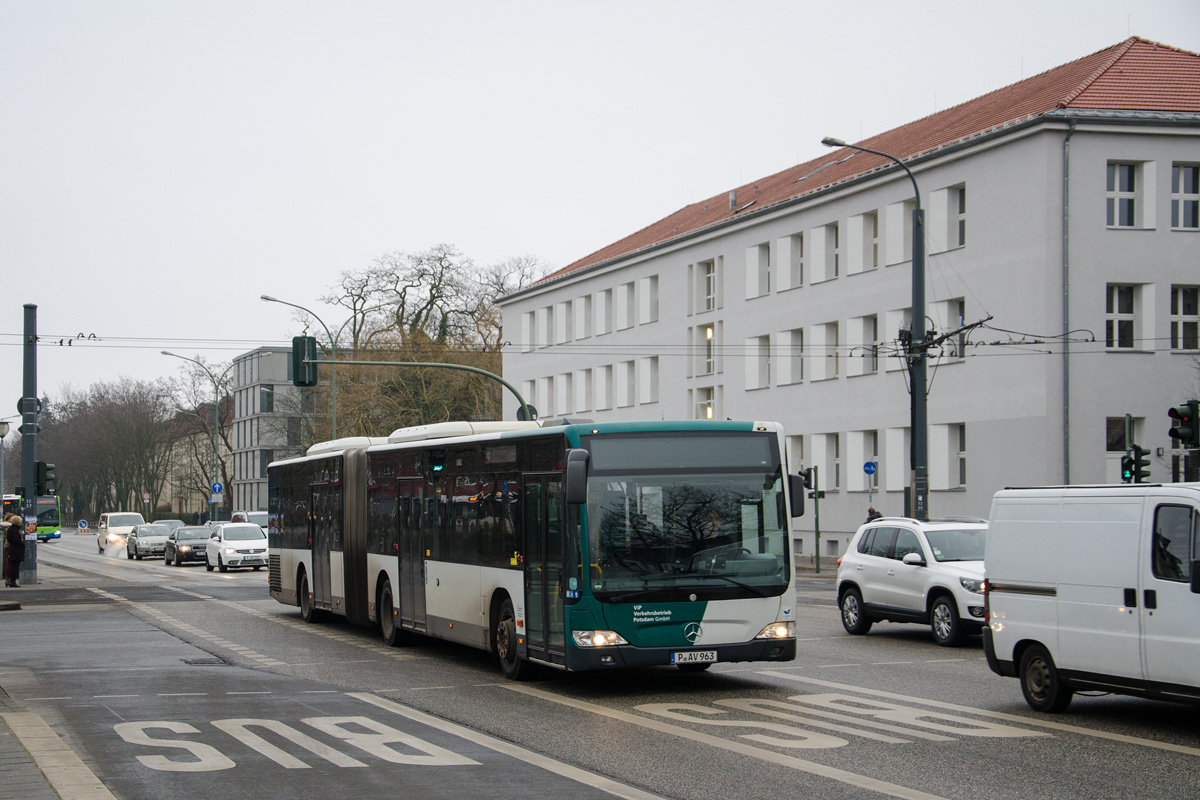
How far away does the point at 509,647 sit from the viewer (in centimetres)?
1571

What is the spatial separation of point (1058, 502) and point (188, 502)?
132m

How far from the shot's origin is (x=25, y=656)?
738 inches

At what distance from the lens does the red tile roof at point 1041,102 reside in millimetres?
41500

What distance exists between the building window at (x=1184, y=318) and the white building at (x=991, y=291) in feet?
0.20

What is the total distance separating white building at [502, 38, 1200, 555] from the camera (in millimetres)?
39938

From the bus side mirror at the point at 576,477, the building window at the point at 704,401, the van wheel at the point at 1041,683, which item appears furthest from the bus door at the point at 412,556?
the building window at the point at 704,401

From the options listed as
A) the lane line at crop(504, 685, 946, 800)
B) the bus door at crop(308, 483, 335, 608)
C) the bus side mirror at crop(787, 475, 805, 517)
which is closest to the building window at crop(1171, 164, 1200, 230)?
the bus door at crop(308, 483, 335, 608)

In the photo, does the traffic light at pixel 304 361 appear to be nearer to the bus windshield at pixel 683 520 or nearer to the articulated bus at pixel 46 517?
the bus windshield at pixel 683 520

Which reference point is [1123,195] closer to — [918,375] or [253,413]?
[918,375]

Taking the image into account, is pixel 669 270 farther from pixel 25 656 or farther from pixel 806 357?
pixel 25 656

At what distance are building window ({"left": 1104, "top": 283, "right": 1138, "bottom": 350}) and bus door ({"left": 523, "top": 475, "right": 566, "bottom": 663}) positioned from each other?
2939cm

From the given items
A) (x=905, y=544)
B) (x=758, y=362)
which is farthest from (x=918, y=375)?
(x=758, y=362)

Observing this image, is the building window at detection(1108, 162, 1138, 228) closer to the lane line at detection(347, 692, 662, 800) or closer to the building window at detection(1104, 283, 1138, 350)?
the building window at detection(1104, 283, 1138, 350)

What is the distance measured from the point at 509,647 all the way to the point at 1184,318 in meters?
31.0
